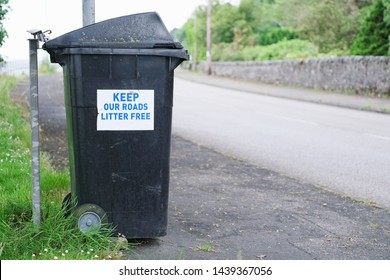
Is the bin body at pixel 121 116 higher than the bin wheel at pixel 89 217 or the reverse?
higher

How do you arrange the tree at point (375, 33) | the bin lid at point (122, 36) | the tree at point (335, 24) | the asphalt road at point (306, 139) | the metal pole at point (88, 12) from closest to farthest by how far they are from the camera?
the bin lid at point (122, 36), the metal pole at point (88, 12), the asphalt road at point (306, 139), the tree at point (375, 33), the tree at point (335, 24)

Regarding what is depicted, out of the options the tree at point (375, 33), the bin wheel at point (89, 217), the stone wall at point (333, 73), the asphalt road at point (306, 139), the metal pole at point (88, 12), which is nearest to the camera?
the bin wheel at point (89, 217)

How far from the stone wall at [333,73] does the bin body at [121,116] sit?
18073mm

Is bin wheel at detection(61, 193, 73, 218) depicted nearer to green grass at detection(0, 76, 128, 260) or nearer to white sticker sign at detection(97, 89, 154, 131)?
green grass at detection(0, 76, 128, 260)

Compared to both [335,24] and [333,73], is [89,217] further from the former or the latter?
[335,24]

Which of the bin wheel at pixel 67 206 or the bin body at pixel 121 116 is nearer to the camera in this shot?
the bin body at pixel 121 116

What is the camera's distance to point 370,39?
25.5 metres

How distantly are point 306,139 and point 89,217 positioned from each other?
825cm

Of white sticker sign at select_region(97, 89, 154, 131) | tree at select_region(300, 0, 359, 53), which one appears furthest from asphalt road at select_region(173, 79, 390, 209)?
tree at select_region(300, 0, 359, 53)

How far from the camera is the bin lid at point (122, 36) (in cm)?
456

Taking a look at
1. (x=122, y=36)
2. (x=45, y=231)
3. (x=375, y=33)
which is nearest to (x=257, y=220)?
(x=45, y=231)

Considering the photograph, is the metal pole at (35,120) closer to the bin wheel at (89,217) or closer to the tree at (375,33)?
the bin wheel at (89,217)

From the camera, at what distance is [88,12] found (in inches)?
223

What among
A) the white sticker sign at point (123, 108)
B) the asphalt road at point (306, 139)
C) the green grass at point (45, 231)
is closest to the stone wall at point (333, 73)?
the asphalt road at point (306, 139)
